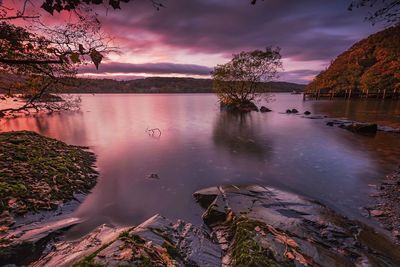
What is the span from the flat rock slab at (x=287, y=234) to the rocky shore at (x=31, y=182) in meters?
5.39

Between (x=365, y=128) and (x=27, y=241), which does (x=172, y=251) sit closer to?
(x=27, y=241)

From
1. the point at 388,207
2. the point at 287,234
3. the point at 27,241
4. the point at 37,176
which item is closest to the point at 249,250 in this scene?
the point at 287,234

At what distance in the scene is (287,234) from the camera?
5605mm

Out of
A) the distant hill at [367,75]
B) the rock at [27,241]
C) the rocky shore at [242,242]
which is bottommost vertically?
the rock at [27,241]

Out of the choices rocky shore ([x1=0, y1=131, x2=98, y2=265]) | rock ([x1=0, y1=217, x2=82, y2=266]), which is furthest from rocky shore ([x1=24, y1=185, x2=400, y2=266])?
rocky shore ([x1=0, y1=131, x2=98, y2=265])

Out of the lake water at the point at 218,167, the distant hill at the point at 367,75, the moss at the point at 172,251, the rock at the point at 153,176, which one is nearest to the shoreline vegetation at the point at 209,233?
the moss at the point at 172,251

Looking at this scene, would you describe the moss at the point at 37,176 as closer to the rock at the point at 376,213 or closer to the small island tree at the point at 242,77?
the rock at the point at 376,213

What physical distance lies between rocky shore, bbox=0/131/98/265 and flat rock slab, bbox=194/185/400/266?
17.7 ft

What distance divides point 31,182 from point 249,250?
8.40 m

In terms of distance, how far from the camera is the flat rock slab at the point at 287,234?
4.67 meters

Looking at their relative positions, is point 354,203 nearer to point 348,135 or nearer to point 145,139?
point 348,135

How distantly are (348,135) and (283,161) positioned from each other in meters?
12.1

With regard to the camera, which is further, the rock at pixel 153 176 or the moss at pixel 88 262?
the rock at pixel 153 176

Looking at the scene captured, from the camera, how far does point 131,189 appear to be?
10.6 m
